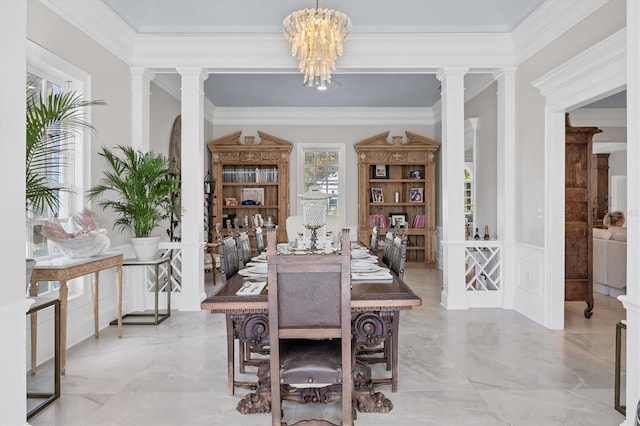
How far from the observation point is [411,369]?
3.11 m

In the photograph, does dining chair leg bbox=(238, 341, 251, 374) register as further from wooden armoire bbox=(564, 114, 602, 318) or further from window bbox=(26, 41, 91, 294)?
wooden armoire bbox=(564, 114, 602, 318)

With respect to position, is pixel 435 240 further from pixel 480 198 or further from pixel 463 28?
pixel 463 28

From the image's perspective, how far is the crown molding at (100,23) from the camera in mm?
3600

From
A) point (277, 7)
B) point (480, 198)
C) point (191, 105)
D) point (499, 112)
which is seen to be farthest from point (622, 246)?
point (191, 105)

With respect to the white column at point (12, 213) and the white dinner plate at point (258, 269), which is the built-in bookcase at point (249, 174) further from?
the white column at point (12, 213)

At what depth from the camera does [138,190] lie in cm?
428

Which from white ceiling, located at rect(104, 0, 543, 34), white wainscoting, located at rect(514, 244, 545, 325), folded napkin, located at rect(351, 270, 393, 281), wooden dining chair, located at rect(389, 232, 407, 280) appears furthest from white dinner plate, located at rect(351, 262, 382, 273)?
white ceiling, located at rect(104, 0, 543, 34)

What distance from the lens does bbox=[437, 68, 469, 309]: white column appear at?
4.91 metres

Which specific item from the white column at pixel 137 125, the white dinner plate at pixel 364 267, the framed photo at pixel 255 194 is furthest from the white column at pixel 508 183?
the framed photo at pixel 255 194

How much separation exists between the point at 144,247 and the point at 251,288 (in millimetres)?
2546

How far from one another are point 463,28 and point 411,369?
3.67 metres

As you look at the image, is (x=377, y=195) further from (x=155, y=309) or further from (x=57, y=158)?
(x=57, y=158)

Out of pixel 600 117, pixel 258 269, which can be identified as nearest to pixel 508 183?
pixel 600 117

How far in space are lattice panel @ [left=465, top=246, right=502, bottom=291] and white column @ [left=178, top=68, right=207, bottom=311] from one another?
10.3 ft
